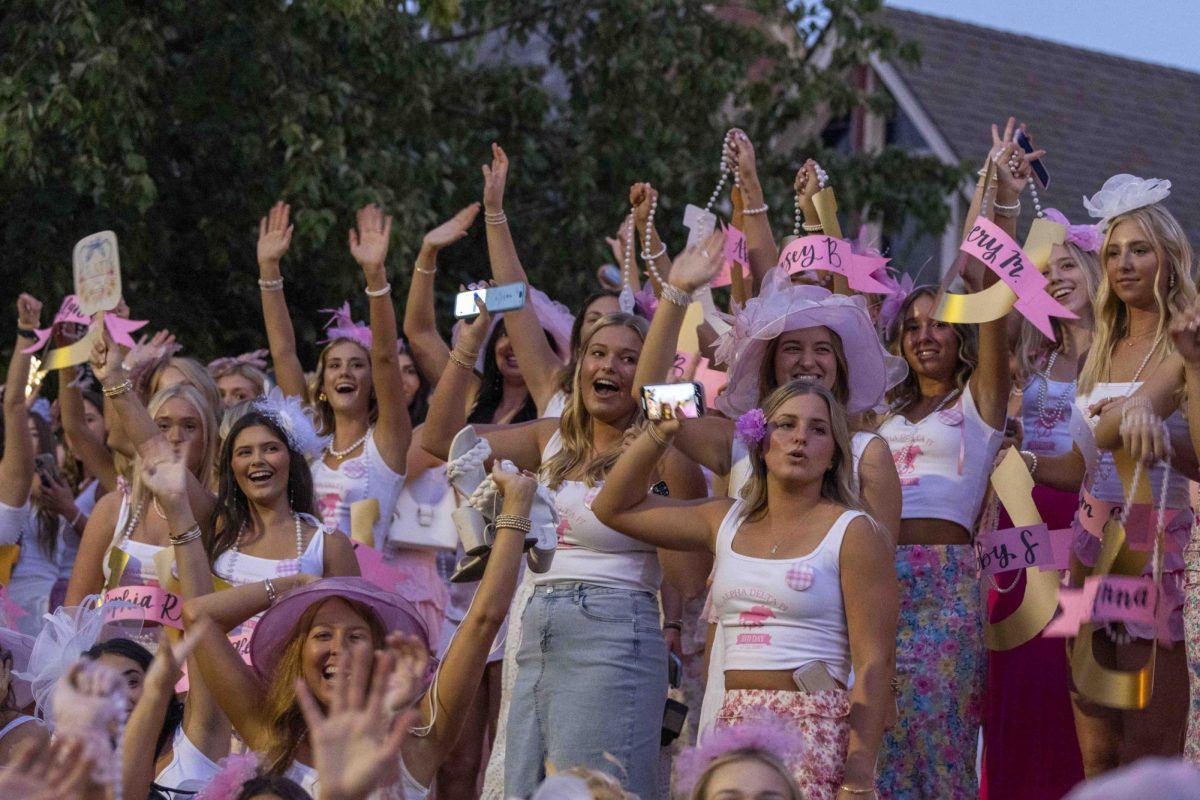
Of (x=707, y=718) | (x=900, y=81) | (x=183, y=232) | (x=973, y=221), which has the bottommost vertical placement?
(x=707, y=718)

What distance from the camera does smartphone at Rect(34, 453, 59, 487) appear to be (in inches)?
327

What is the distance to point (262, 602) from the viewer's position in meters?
5.20

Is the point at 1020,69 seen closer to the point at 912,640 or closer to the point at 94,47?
the point at 94,47

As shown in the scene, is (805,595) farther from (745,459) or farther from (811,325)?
(811,325)

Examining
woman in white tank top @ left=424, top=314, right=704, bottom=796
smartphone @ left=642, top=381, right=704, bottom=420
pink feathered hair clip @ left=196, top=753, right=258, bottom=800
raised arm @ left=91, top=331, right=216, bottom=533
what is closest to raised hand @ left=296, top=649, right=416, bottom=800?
pink feathered hair clip @ left=196, top=753, right=258, bottom=800

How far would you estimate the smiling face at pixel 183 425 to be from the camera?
6.39 m

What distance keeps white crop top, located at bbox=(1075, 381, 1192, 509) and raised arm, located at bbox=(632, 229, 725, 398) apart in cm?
120

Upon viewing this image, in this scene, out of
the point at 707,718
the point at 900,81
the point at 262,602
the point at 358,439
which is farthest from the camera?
the point at 900,81

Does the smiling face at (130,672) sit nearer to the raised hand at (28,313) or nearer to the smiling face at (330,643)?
the smiling face at (330,643)

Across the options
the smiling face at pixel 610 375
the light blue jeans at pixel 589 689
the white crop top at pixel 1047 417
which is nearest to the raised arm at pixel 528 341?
the smiling face at pixel 610 375

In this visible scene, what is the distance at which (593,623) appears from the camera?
5.18 metres

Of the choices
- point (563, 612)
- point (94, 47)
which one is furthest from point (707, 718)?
point (94, 47)

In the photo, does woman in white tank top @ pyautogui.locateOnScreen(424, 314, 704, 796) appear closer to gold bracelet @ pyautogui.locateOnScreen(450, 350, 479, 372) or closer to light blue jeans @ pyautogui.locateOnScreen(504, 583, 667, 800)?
light blue jeans @ pyautogui.locateOnScreen(504, 583, 667, 800)

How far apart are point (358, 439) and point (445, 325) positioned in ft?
20.2
